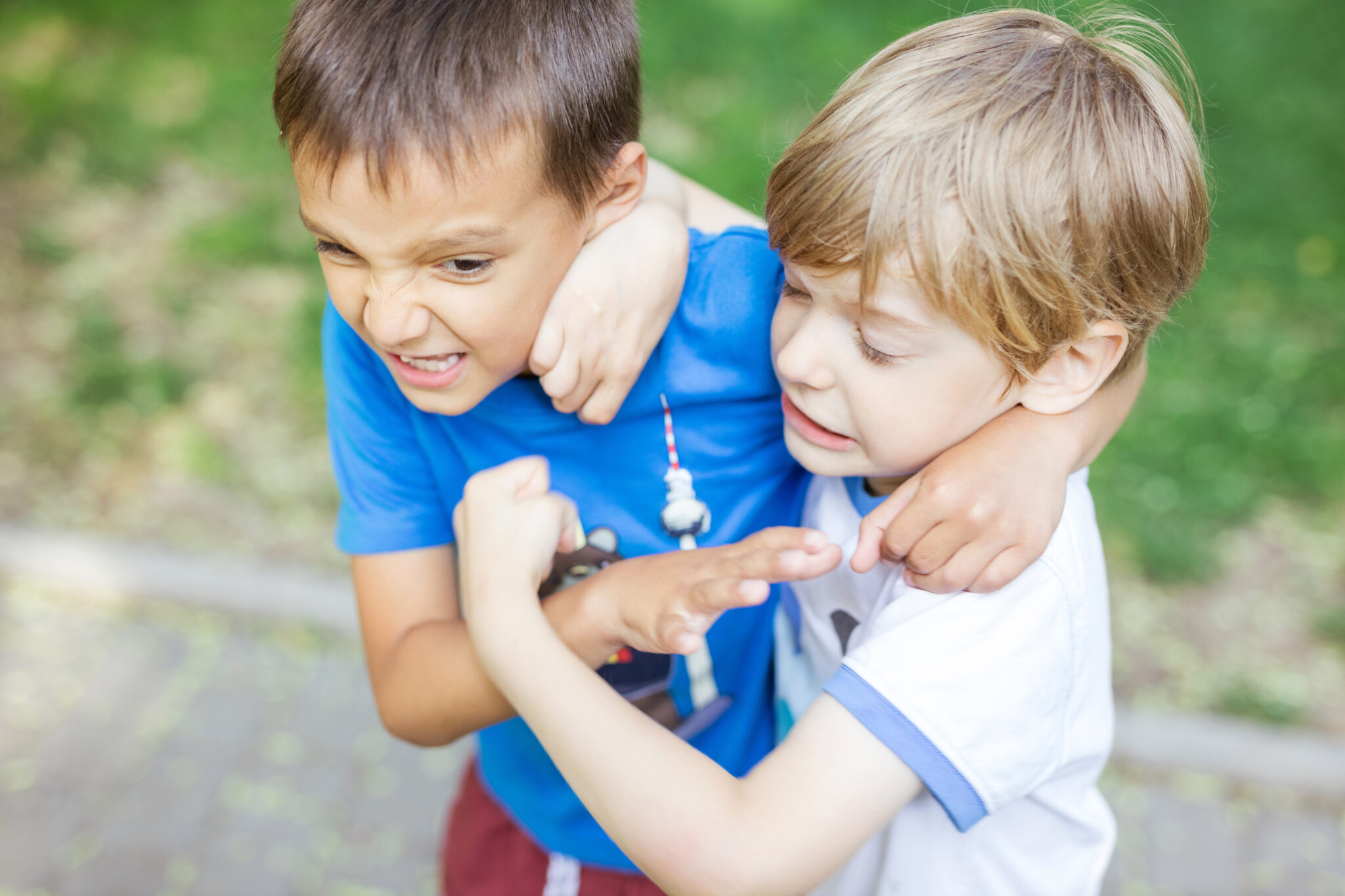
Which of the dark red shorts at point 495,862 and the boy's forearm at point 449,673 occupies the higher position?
the boy's forearm at point 449,673

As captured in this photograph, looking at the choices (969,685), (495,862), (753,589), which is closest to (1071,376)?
(969,685)

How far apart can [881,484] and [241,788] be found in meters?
2.59

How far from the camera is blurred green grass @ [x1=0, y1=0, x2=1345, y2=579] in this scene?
13.6 ft

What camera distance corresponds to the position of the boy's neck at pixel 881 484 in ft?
5.18

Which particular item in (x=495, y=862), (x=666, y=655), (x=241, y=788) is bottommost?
(x=241, y=788)

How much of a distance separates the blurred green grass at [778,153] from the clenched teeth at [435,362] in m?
2.95

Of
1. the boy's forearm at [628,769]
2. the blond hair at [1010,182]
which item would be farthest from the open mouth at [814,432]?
the boy's forearm at [628,769]

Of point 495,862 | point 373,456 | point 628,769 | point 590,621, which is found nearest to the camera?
point 628,769

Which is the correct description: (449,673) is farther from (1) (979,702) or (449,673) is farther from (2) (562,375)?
(1) (979,702)

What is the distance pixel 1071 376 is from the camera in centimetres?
Result: 145

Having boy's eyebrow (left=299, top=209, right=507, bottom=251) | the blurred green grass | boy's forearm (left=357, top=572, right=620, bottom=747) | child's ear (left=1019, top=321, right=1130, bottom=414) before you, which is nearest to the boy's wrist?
boy's forearm (left=357, top=572, right=620, bottom=747)

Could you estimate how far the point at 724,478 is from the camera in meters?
1.64

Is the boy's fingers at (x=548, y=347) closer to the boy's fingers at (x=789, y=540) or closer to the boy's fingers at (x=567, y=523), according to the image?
the boy's fingers at (x=567, y=523)

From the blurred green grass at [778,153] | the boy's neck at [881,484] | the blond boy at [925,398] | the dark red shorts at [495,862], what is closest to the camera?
the blond boy at [925,398]
